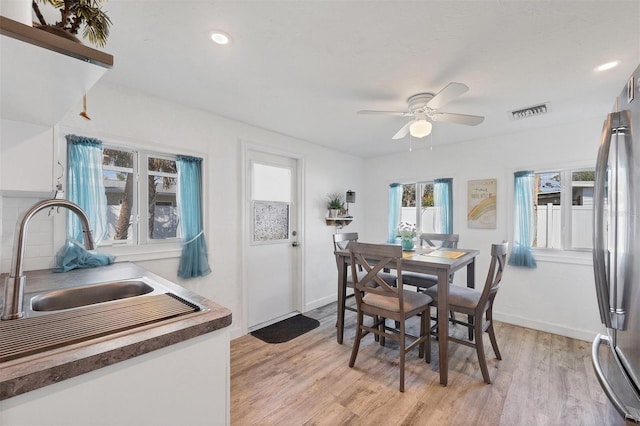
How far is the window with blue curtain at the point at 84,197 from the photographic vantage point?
1.92 m

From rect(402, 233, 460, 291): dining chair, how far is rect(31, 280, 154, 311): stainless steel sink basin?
258cm

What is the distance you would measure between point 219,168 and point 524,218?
3586 mm

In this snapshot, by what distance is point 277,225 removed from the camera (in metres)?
3.55

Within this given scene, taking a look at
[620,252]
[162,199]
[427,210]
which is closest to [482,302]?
[620,252]

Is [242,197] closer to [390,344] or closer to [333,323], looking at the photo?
[333,323]

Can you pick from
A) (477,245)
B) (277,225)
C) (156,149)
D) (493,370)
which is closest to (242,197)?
(277,225)

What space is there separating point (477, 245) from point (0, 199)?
4.59 meters

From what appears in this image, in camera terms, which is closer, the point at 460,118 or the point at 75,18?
the point at 75,18

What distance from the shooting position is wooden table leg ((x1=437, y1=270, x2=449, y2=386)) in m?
2.13

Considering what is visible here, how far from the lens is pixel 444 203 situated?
3875 millimetres

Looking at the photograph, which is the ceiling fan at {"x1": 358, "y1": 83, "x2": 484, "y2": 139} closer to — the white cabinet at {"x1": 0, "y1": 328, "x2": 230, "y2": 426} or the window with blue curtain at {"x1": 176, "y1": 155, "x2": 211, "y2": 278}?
the window with blue curtain at {"x1": 176, "y1": 155, "x2": 211, "y2": 278}

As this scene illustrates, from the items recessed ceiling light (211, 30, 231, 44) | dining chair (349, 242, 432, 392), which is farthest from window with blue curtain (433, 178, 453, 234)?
recessed ceiling light (211, 30, 231, 44)

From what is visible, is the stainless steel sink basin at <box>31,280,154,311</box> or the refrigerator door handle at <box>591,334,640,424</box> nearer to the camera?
the refrigerator door handle at <box>591,334,640,424</box>

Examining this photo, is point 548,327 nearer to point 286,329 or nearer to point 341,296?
point 341,296
